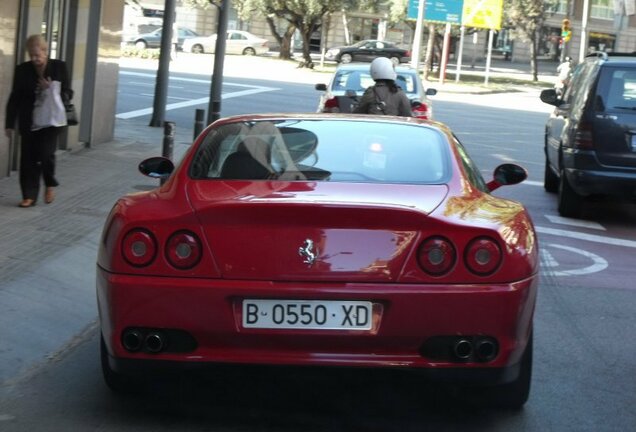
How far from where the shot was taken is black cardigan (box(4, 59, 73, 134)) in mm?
11258

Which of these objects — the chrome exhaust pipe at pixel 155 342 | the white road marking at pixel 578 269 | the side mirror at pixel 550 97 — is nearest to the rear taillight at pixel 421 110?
the side mirror at pixel 550 97

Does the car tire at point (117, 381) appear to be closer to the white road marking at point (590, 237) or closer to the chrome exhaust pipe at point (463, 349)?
the chrome exhaust pipe at point (463, 349)

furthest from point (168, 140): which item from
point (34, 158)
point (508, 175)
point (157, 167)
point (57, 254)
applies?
point (508, 175)

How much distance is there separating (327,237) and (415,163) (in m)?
1.10

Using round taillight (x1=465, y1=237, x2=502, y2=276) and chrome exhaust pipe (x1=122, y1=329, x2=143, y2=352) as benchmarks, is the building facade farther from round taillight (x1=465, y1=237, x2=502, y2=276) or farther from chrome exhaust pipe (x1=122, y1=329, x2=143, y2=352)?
round taillight (x1=465, y1=237, x2=502, y2=276)

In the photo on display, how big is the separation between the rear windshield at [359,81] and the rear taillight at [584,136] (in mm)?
6354

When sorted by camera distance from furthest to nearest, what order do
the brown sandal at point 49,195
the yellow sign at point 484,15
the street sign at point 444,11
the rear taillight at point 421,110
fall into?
the yellow sign at point 484,15
the street sign at point 444,11
the rear taillight at point 421,110
the brown sandal at point 49,195

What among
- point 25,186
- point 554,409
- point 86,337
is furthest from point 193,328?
point 25,186

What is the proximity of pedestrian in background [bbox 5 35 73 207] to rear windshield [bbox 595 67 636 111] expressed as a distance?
558 cm

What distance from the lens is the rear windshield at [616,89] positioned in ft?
42.1

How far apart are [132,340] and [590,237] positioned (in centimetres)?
789

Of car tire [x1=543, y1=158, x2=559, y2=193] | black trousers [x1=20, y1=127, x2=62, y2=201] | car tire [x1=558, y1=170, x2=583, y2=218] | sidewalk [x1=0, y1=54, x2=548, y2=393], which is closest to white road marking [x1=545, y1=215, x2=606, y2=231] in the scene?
car tire [x1=558, y1=170, x2=583, y2=218]

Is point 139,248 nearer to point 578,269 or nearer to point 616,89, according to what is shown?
point 578,269

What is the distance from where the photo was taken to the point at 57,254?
923cm
